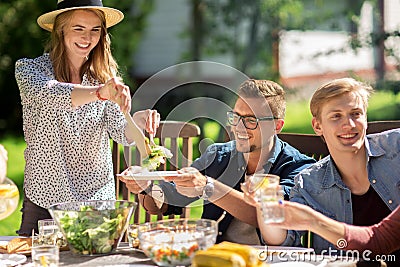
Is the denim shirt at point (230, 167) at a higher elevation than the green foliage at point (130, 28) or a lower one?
lower

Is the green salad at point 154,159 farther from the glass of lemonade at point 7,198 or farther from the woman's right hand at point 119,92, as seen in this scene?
the glass of lemonade at point 7,198

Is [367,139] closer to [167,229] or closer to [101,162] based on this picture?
[167,229]

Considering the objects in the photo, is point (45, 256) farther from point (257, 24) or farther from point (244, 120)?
point (257, 24)

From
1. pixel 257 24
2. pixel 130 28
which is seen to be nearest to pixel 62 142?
pixel 257 24

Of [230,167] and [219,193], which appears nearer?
[219,193]

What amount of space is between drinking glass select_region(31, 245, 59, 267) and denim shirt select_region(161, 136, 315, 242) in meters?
0.94

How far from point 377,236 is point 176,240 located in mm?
708

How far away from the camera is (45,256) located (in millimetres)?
2463

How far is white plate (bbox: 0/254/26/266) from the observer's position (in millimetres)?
2623

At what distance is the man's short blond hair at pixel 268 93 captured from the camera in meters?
3.24

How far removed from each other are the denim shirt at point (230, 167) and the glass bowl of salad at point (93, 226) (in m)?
0.63

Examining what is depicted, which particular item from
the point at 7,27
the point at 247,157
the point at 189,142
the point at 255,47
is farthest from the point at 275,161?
the point at 7,27

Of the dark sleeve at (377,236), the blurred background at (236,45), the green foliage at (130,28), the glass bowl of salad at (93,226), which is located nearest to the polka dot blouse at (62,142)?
the glass bowl of salad at (93,226)

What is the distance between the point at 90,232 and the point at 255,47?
6.19m
